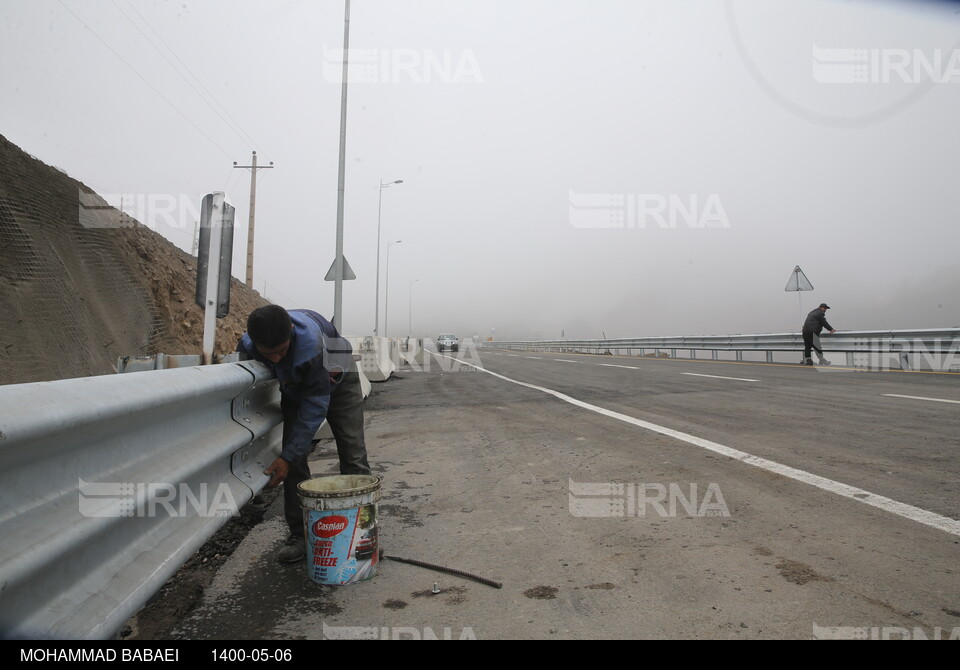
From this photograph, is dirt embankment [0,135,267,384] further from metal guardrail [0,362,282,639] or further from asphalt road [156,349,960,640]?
metal guardrail [0,362,282,639]

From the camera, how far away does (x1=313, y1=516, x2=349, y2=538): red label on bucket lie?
8.71ft

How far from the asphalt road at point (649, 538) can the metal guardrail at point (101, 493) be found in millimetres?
413

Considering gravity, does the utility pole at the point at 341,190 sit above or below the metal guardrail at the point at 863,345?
above

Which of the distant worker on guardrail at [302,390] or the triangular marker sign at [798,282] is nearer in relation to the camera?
the distant worker on guardrail at [302,390]

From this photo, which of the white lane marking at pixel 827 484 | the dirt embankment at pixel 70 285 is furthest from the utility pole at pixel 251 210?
the white lane marking at pixel 827 484

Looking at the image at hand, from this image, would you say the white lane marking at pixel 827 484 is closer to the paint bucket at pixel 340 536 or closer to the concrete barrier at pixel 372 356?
the paint bucket at pixel 340 536

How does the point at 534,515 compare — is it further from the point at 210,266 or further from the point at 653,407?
the point at 653,407

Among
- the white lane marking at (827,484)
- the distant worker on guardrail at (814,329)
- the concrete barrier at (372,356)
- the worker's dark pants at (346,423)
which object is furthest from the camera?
the distant worker on guardrail at (814,329)

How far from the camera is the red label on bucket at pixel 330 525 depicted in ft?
8.71

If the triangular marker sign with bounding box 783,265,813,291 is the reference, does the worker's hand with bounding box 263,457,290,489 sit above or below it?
below

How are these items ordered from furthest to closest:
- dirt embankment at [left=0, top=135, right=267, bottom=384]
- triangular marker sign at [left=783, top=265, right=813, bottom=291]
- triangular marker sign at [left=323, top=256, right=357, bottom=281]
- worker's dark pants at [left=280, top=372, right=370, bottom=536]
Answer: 1. triangular marker sign at [left=783, top=265, right=813, bottom=291]
2. triangular marker sign at [left=323, top=256, right=357, bottom=281]
3. dirt embankment at [left=0, top=135, right=267, bottom=384]
4. worker's dark pants at [left=280, top=372, right=370, bottom=536]

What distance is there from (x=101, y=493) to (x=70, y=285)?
1047 cm

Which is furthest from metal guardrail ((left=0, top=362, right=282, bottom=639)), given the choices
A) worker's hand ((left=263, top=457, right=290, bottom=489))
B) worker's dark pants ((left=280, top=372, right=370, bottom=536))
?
worker's dark pants ((left=280, top=372, right=370, bottom=536))

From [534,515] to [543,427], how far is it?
10.2 feet
